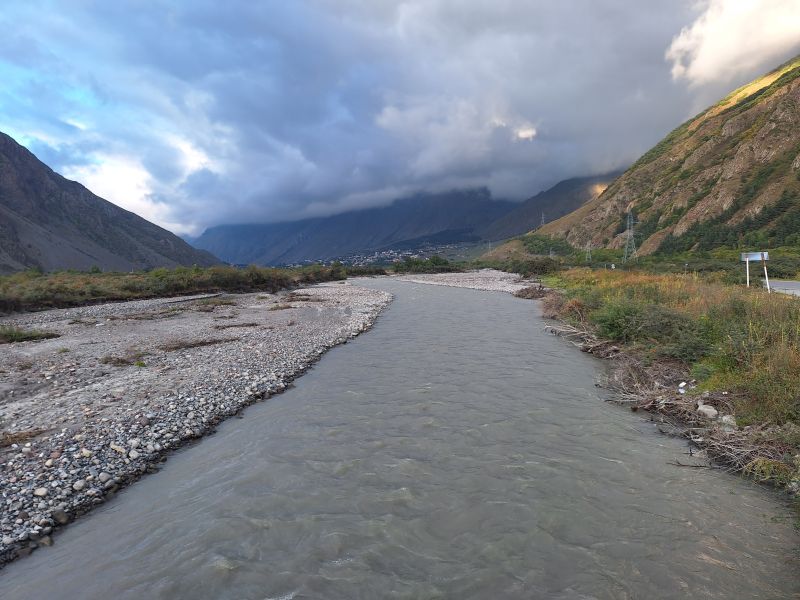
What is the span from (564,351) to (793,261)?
39.1 meters

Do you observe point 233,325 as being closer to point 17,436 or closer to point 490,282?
point 17,436

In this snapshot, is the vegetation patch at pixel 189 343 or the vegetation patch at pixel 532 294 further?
the vegetation patch at pixel 532 294

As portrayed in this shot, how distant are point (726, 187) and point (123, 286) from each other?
123 meters

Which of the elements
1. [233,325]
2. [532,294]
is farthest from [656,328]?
[532,294]

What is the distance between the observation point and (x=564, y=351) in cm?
2078

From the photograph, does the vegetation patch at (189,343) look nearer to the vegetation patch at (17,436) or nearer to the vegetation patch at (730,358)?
the vegetation patch at (17,436)

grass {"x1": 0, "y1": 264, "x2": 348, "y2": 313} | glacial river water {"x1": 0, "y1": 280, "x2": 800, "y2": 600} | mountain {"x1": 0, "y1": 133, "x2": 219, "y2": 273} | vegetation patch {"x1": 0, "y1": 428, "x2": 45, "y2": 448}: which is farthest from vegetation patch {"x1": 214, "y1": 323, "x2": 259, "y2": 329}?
mountain {"x1": 0, "y1": 133, "x2": 219, "y2": 273}

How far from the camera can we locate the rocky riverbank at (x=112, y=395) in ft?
28.2

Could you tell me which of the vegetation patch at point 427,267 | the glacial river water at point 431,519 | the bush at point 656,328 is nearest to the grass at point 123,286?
the glacial river water at point 431,519

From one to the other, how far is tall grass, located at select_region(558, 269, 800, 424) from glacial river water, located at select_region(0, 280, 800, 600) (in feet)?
7.85

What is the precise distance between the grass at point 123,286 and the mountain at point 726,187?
286 ft

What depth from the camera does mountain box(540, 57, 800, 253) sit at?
84500 millimetres

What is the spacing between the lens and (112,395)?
45.8ft

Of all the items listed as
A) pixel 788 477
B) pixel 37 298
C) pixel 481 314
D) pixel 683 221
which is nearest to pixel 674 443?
pixel 788 477
